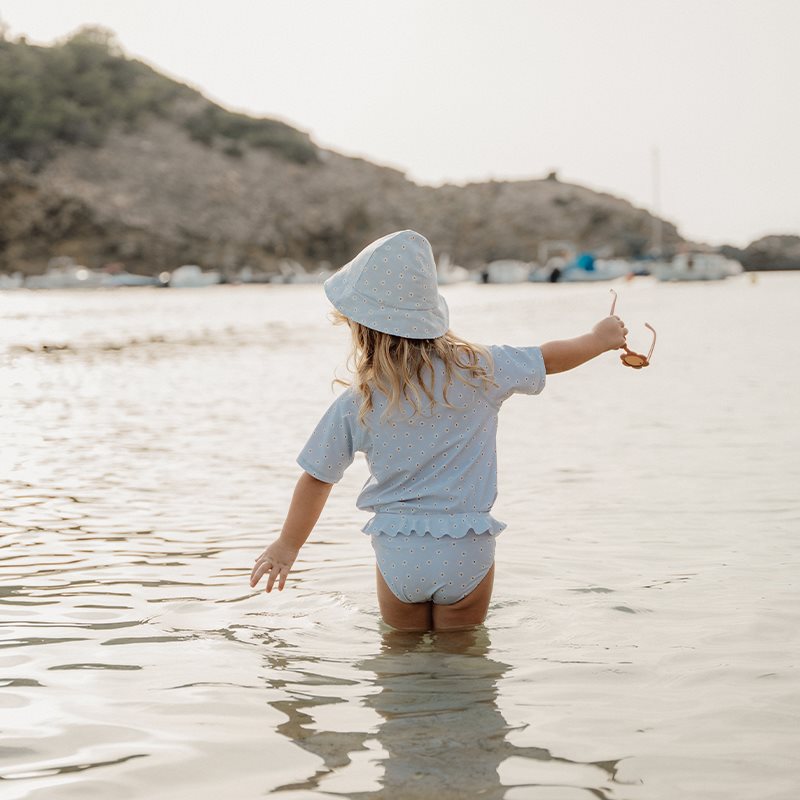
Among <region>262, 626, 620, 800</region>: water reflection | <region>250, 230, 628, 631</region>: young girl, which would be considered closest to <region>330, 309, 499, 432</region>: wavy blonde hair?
<region>250, 230, 628, 631</region>: young girl

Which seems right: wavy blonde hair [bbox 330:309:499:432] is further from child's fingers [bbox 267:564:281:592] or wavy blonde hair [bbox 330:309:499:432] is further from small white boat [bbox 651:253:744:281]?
small white boat [bbox 651:253:744:281]

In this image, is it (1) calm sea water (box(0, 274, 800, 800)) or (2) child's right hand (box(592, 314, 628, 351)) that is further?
(2) child's right hand (box(592, 314, 628, 351))

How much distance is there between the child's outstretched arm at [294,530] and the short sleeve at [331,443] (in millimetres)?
49

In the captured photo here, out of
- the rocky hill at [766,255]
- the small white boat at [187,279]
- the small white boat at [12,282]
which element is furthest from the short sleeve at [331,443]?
the rocky hill at [766,255]

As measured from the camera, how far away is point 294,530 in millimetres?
3920

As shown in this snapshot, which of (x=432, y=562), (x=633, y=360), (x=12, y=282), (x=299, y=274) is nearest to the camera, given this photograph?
(x=432, y=562)

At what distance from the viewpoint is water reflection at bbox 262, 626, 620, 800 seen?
2.89m

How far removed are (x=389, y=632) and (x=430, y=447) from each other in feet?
2.42

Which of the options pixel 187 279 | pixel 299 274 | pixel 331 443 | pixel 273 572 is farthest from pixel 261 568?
pixel 299 274

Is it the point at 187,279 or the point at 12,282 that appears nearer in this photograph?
the point at 12,282

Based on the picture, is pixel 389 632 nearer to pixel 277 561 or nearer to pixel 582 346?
pixel 277 561

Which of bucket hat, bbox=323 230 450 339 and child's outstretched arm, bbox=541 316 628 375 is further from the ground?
bucket hat, bbox=323 230 450 339

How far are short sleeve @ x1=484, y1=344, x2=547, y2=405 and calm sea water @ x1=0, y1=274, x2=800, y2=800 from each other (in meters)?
0.85

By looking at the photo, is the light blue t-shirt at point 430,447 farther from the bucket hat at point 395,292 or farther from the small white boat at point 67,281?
Result: the small white boat at point 67,281
